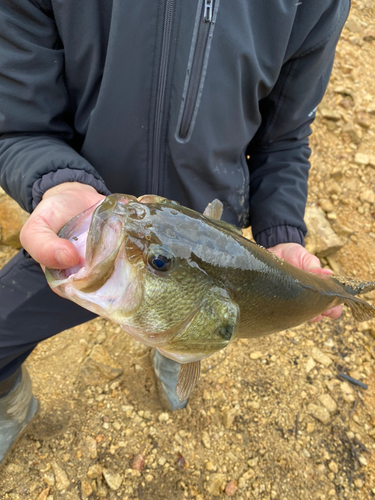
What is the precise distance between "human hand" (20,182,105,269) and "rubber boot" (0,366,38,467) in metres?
1.35

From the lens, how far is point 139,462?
2611mm

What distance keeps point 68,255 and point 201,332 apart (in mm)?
603

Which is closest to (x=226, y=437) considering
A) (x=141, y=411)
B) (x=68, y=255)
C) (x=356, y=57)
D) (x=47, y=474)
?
(x=141, y=411)

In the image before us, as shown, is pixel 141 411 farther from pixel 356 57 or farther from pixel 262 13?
pixel 356 57

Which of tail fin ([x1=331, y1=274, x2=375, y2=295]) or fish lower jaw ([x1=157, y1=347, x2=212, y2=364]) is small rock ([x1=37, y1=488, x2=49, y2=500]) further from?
tail fin ([x1=331, y1=274, x2=375, y2=295])

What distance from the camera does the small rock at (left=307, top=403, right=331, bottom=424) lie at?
298 cm

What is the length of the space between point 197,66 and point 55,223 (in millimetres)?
1064

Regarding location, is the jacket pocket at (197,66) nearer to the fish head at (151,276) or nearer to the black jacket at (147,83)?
the black jacket at (147,83)

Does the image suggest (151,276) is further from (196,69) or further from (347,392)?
(347,392)

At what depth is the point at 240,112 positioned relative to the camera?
208 centimetres

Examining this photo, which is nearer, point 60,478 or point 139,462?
point 60,478

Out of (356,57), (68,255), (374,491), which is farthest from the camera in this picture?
(356,57)

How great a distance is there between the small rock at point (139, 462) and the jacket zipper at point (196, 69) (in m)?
2.25

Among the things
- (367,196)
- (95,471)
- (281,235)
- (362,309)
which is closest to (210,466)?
(95,471)
